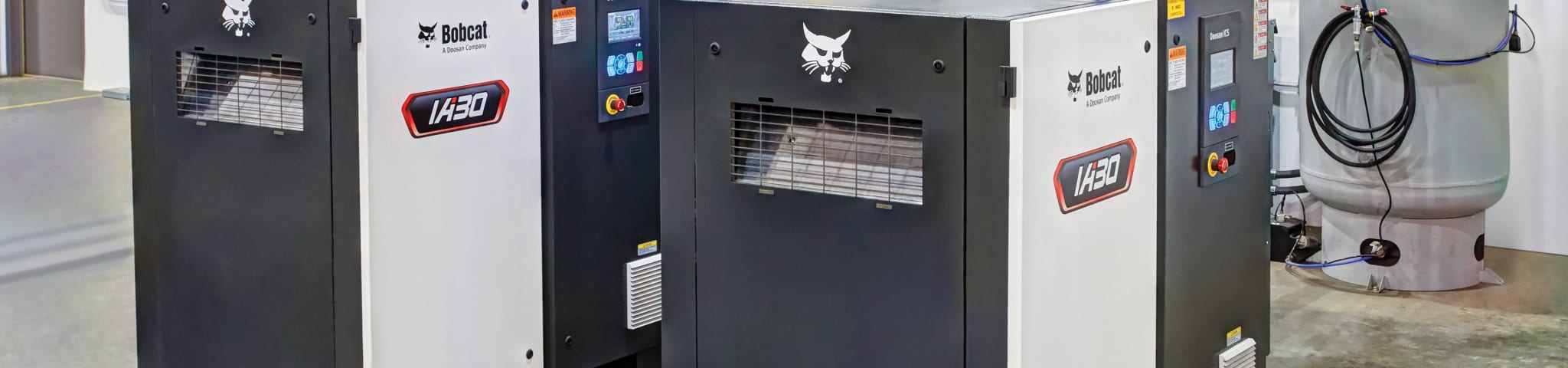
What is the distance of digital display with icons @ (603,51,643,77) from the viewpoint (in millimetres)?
3738

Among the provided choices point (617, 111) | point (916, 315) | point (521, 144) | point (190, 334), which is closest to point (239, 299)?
point (190, 334)

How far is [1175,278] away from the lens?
3129mm

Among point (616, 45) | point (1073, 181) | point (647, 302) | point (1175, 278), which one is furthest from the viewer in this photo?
point (647, 302)

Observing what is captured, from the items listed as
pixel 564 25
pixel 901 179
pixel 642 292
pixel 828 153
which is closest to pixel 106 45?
pixel 642 292

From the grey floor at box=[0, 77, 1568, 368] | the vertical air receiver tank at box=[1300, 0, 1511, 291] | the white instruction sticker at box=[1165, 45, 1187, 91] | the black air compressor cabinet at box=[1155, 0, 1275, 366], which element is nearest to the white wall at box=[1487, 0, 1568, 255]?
the grey floor at box=[0, 77, 1568, 368]

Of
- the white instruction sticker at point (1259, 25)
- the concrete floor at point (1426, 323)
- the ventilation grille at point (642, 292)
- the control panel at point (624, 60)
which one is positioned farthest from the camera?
the concrete floor at point (1426, 323)

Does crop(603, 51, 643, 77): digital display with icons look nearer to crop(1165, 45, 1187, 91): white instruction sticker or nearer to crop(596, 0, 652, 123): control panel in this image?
crop(596, 0, 652, 123): control panel

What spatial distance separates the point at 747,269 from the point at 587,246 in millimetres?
1148

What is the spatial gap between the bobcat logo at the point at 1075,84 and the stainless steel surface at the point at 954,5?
0.40 feet

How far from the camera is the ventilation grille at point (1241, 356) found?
11.3 ft

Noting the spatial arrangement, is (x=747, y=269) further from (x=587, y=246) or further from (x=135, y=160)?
(x=135, y=160)

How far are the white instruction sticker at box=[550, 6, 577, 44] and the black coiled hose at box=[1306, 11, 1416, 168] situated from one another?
9.03ft

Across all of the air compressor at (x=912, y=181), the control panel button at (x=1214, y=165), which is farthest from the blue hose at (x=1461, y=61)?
the air compressor at (x=912, y=181)

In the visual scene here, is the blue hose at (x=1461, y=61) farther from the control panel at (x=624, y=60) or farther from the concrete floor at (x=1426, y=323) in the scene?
the control panel at (x=624, y=60)
